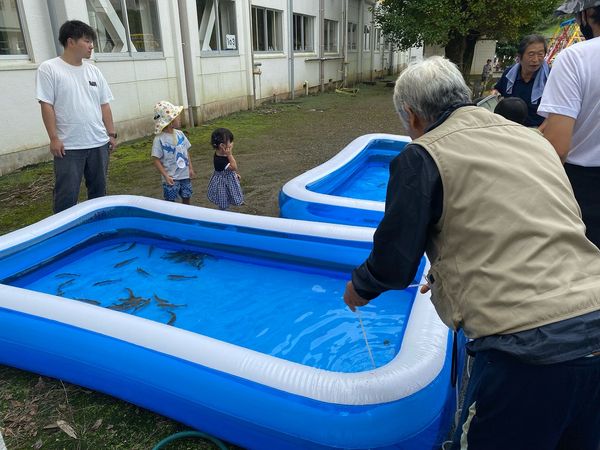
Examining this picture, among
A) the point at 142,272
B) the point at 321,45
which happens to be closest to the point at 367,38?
the point at 321,45

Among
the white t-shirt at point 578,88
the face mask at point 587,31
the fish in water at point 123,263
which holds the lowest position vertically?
the fish in water at point 123,263

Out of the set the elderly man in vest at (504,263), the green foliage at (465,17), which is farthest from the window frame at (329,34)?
the elderly man in vest at (504,263)

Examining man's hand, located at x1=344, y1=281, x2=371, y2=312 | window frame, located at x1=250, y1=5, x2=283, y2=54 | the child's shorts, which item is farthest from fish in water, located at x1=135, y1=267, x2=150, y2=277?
window frame, located at x1=250, y1=5, x2=283, y2=54

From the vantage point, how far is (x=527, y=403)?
1180 millimetres

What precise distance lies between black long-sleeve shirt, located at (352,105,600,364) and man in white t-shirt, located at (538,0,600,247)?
101 centimetres

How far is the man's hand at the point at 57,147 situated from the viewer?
12.2ft

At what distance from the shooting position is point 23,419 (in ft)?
7.54

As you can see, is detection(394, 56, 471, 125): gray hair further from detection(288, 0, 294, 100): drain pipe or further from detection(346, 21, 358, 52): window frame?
detection(346, 21, 358, 52): window frame

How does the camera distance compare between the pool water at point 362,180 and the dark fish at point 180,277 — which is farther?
the pool water at point 362,180

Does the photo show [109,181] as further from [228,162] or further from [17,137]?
[228,162]

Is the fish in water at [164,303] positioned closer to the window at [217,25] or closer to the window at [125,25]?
the window at [125,25]

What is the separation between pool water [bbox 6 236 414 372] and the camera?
9.66 ft

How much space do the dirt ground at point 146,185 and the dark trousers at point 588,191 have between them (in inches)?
85.9

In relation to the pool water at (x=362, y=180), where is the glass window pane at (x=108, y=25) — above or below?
above
